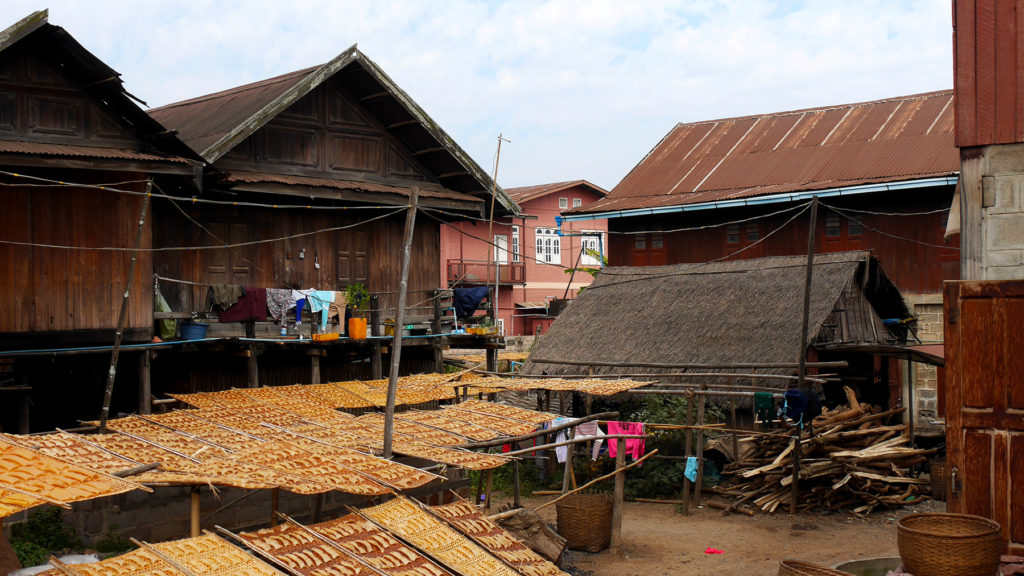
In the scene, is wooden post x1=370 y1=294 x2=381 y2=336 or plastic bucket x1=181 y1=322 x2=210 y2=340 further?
wooden post x1=370 y1=294 x2=381 y2=336

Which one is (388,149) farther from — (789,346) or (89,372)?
(789,346)

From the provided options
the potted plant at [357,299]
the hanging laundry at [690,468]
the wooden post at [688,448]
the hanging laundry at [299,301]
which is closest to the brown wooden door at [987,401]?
the wooden post at [688,448]

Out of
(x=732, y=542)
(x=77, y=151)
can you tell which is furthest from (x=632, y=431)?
(x=77, y=151)

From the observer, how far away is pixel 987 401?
8211mm

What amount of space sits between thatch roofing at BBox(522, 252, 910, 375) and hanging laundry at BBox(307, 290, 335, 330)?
4730 mm

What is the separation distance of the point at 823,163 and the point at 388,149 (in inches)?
457

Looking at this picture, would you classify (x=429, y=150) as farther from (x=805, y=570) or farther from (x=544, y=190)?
(x=544, y=190)

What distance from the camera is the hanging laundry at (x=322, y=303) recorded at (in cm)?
1731

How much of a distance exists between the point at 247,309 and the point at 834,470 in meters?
10.7

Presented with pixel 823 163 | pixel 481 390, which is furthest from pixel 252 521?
pixel 823 163

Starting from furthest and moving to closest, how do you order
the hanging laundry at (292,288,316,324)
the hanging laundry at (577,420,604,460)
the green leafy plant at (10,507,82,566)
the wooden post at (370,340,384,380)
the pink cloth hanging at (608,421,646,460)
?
the wooden post at (370,340,384,380) → the hanging laundry at (292,288,316,324) → the hanging laundry at (577,420,604,460) → the pink cloth hanging at (608,421,646,460) → the green leafy plant at (10,507,82,566)

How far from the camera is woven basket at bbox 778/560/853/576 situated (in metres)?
8.52

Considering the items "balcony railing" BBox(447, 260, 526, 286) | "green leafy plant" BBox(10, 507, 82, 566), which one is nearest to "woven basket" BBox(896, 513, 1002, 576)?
"green leafy plant" BBox(10, 507, 82, 566)

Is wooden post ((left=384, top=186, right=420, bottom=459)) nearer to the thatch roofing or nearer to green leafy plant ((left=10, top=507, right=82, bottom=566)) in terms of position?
green leafy plant ((left=10, top=507, right=82, bottom=566))
